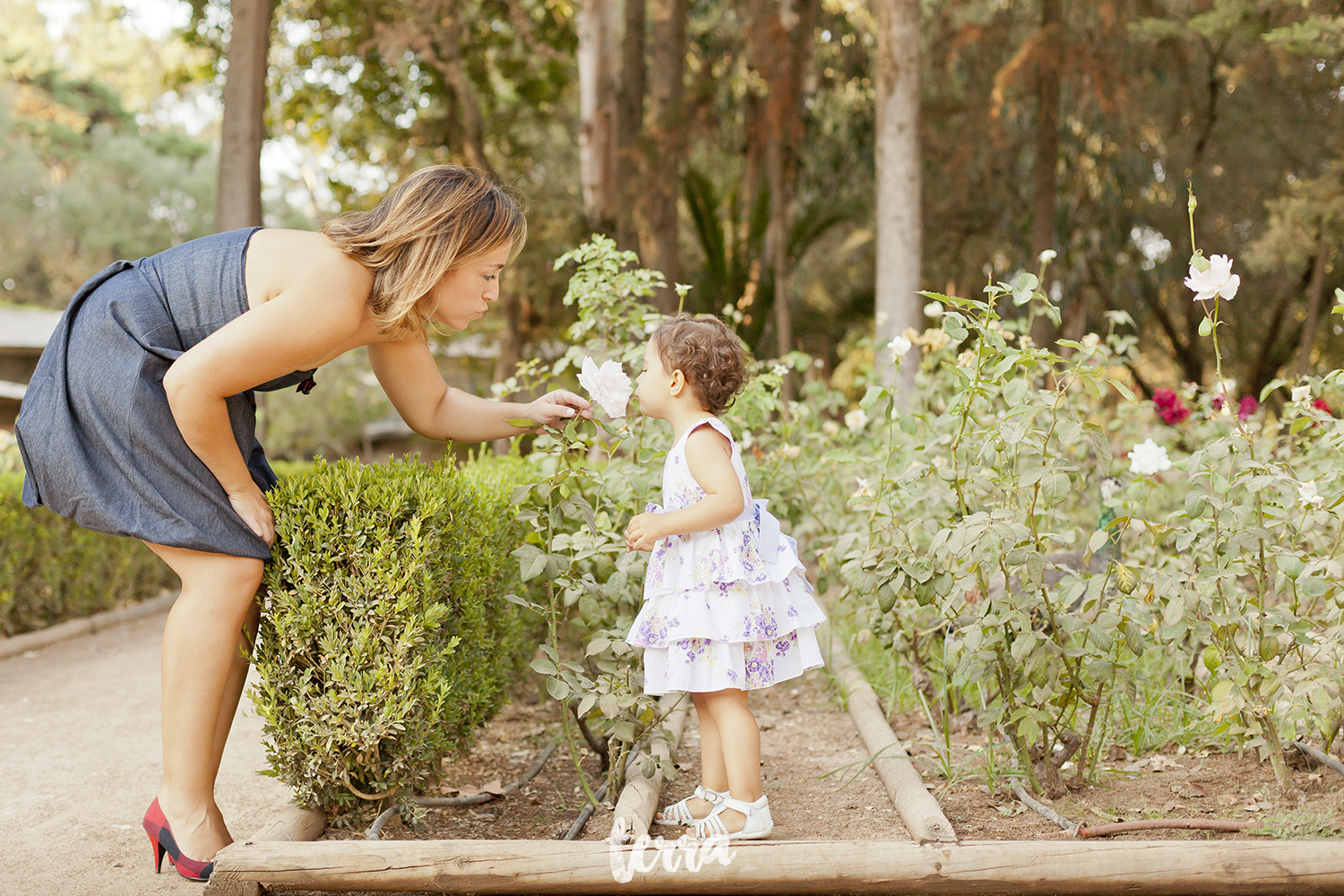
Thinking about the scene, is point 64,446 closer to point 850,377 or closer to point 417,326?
point 417,326

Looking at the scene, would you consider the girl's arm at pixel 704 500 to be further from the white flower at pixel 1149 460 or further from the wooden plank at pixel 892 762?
the white flower at pixel 1149 460

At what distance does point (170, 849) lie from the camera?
221 centimetres

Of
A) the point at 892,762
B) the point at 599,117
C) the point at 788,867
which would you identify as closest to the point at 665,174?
the point at 599,117

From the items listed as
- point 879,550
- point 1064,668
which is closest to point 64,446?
point 879,550

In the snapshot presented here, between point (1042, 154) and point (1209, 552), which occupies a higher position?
point (1042, 154)

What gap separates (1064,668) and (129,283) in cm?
251

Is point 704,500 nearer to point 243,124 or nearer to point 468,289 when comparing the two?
point 468,289

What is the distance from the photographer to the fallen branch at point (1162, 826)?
7.09ft

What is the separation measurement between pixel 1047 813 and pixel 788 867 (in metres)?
0.78

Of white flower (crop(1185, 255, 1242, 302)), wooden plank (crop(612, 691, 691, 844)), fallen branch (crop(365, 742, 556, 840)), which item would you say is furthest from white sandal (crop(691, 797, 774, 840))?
white flower (crop(1185, 255, 1242, 302))

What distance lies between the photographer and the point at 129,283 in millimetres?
2316

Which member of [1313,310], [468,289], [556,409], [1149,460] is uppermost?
[1313,310]

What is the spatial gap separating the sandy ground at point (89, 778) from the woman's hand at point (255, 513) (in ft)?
1.97

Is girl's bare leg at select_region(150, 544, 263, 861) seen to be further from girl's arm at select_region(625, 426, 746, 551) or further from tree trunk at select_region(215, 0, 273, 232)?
tree trunk at select_region(215, 0, 273, 232)
